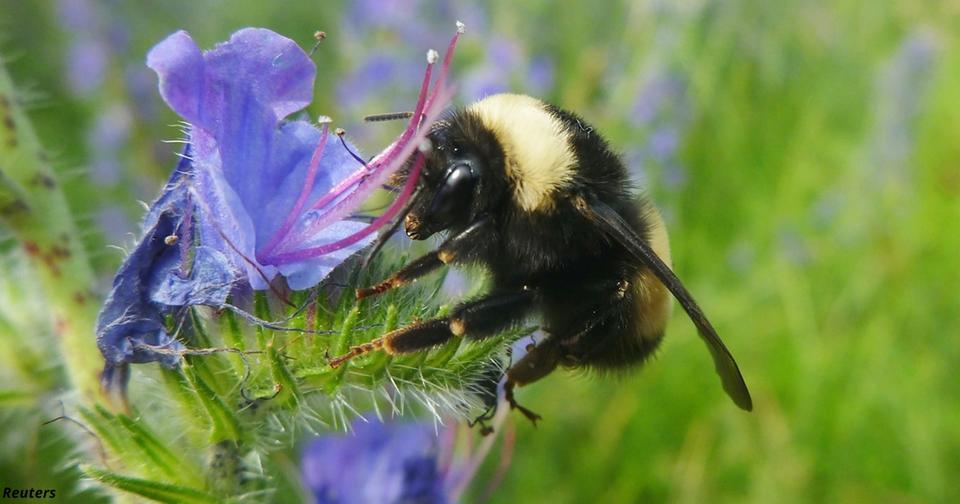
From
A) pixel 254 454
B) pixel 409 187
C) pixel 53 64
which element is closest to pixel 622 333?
pixel 409 187

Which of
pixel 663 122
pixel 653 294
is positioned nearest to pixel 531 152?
pixel 653 294

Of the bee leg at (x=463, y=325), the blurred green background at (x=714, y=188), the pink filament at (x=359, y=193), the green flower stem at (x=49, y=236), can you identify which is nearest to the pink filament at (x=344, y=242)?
the pink filament at (x=359, y=193)

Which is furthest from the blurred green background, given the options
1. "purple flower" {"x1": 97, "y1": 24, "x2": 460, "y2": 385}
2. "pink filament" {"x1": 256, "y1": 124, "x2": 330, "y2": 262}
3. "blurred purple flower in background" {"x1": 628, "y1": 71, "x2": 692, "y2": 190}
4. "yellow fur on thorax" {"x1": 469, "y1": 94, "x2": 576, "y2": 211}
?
"yellow fur on thorax" {"x1": 469, "y1": 94, "x2": 576, "y2": 211}

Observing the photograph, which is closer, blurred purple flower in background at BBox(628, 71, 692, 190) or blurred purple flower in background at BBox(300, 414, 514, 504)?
blurred purple flower in background at BBox(300, 414, 514, 504)

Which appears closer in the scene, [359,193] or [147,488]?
[147,488]

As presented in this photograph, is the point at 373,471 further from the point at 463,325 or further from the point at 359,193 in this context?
the point at 359,193

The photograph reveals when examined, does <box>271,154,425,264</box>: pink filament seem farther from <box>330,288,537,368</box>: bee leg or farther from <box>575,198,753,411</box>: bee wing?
<box>575,198,753,411</box>: bee wing
